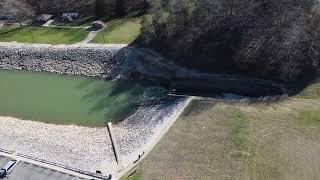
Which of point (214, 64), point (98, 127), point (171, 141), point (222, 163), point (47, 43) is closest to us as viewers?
point (222, 163)

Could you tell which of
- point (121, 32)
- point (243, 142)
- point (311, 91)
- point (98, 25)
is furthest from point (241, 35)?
point (98, 25)

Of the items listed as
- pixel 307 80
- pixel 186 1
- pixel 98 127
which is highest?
pixel 186 1

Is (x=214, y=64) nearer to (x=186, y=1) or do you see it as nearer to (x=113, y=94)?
(x=186, y=1)

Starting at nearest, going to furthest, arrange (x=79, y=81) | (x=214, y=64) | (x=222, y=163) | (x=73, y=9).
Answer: (x=222, y=163), (x=214, y=64), (x=79, y=81), (x=73, y=9)

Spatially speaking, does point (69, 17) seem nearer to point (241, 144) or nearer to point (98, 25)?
point (98, 25)

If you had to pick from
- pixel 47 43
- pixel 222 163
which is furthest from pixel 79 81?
pixel 222 163

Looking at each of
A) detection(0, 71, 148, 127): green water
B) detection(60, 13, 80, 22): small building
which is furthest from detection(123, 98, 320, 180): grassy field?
detection(60, 13, 80, 22): small building

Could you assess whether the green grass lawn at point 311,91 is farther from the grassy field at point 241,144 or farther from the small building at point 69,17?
the small building at point 69,17

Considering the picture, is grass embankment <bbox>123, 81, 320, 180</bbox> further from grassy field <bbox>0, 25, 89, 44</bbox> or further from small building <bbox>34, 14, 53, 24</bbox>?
small building <bbox>34, 14, 53, 24</bbox>

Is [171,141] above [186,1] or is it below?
below
